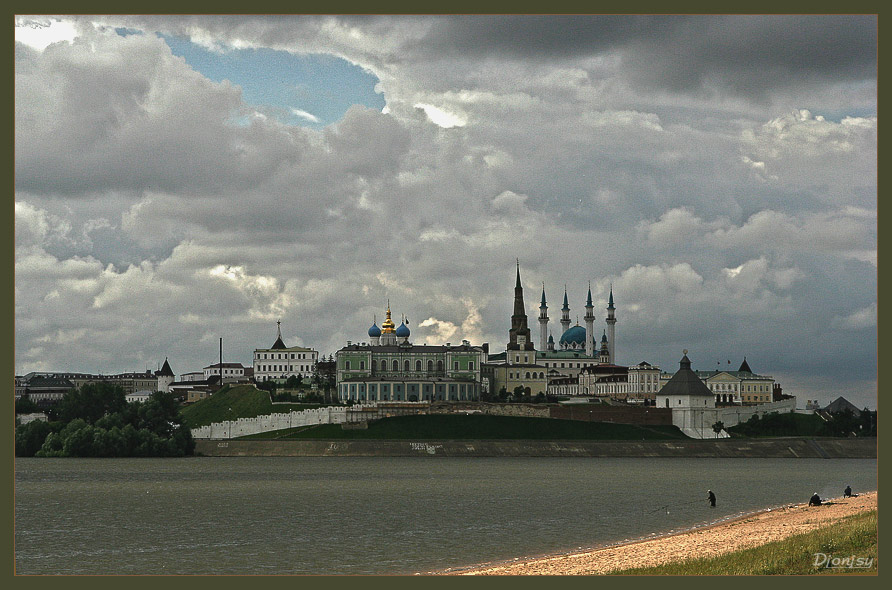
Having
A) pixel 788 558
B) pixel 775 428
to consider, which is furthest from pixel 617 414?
pixel 788 558

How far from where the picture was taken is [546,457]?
111375 millimetres

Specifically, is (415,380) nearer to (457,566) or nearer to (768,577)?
(457,566)

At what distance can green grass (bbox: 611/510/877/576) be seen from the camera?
27.2m

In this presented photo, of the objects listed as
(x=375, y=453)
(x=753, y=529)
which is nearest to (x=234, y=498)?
(x=753, y=529)

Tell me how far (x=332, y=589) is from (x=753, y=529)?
72.3 ft

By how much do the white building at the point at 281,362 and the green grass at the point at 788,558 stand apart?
142 metres

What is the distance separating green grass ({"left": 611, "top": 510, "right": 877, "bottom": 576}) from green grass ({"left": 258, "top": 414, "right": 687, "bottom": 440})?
84747 millimetres

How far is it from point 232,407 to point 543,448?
40.4 m

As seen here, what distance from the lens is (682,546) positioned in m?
36.5

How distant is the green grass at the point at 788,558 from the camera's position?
89.2ft

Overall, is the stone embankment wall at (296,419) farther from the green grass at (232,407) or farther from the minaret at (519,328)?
the minaret at (519,328)

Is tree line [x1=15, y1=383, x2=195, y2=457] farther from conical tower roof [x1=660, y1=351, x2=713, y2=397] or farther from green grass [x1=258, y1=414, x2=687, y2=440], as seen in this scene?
conical tower roof [x1=660, y1=351, x2=713, y2=397]

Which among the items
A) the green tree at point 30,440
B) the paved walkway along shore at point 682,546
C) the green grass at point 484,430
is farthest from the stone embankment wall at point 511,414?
the paved walkway along shore at point 682,546

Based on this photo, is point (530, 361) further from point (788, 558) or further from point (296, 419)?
point (788, 558)
